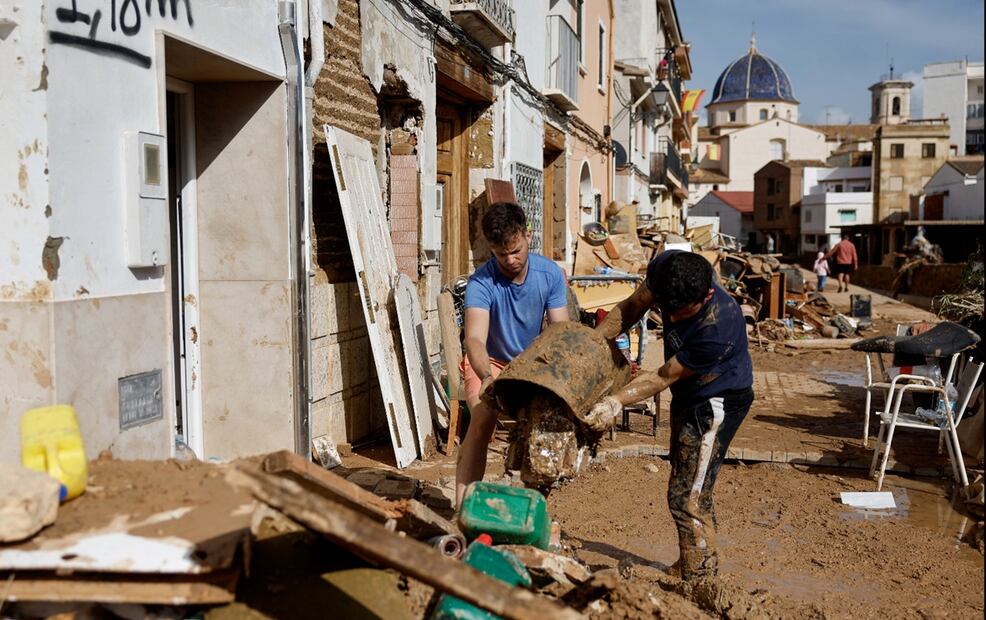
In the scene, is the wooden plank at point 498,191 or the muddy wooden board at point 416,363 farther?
the wooden plank at point 498,191

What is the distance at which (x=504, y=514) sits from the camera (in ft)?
12.8

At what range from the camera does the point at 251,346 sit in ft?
19.0

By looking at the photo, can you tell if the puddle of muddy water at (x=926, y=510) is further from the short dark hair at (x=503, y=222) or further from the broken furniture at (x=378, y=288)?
the short dark hair at (x=503, y=222)

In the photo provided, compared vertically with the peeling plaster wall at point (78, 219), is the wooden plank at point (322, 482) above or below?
below

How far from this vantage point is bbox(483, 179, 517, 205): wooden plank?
1027 centimetres

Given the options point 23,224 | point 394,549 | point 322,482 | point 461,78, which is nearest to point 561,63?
point 461,78

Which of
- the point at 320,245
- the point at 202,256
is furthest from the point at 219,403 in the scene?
the point at 320,245

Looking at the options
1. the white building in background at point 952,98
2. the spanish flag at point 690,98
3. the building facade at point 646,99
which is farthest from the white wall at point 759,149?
the building facade at point 646,99

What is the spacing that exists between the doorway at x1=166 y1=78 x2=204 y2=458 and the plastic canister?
253cm

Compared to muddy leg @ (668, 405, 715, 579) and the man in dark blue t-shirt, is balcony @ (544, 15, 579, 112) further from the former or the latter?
muddy leg @ (668, 405, 715, 579)

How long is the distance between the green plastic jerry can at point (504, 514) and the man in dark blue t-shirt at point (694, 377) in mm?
733

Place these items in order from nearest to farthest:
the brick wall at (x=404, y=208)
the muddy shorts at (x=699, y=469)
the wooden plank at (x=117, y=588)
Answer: the wooden plank at (x=117, y=588) < the muddy shorts at (x=699, y=469) < the brick wall at (x=404, y=208)

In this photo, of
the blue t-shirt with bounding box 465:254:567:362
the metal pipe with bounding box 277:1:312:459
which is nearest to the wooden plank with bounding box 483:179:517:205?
the metal pipe with bounding box 277:1:312:459

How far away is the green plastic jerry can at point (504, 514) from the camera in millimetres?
3877
